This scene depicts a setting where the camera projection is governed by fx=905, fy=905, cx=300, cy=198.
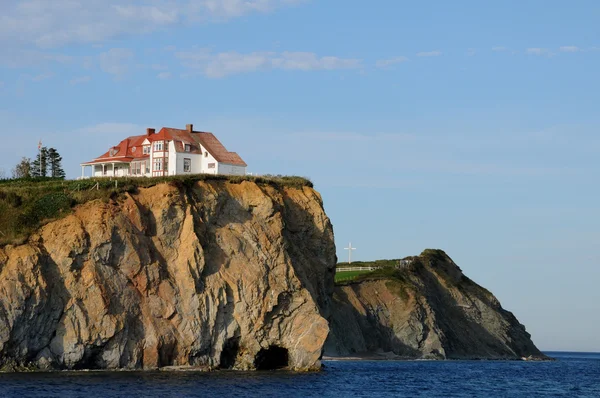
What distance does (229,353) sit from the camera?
64812 millimetres

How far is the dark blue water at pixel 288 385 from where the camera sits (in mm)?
50250

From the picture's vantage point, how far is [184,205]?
66062mm

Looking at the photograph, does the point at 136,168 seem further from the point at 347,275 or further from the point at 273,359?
the point at 347,275

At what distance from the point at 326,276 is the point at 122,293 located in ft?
68.7

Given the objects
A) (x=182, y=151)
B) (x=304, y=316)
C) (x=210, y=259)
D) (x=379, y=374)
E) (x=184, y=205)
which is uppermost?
(x=182, y=151)

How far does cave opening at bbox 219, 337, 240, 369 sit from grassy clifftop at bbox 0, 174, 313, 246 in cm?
1239

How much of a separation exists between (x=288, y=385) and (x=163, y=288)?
1157cm

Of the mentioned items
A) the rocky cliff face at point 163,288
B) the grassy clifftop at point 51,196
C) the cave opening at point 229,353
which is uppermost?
the grassy clifftop at point 51,196

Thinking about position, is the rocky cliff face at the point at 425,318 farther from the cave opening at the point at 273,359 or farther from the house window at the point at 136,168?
the house window at the point at 136,168

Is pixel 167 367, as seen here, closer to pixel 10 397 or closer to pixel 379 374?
pixel 10 397

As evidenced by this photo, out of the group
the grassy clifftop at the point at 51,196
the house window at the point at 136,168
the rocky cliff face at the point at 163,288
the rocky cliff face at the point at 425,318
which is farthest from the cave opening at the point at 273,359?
the rocky cliff face at the point at 425,318

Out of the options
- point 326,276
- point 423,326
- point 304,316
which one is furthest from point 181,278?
point 423,326

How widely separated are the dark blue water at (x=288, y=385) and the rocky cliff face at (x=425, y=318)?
81.5 ft

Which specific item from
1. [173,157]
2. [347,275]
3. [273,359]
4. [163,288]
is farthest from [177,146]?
[347,275]
